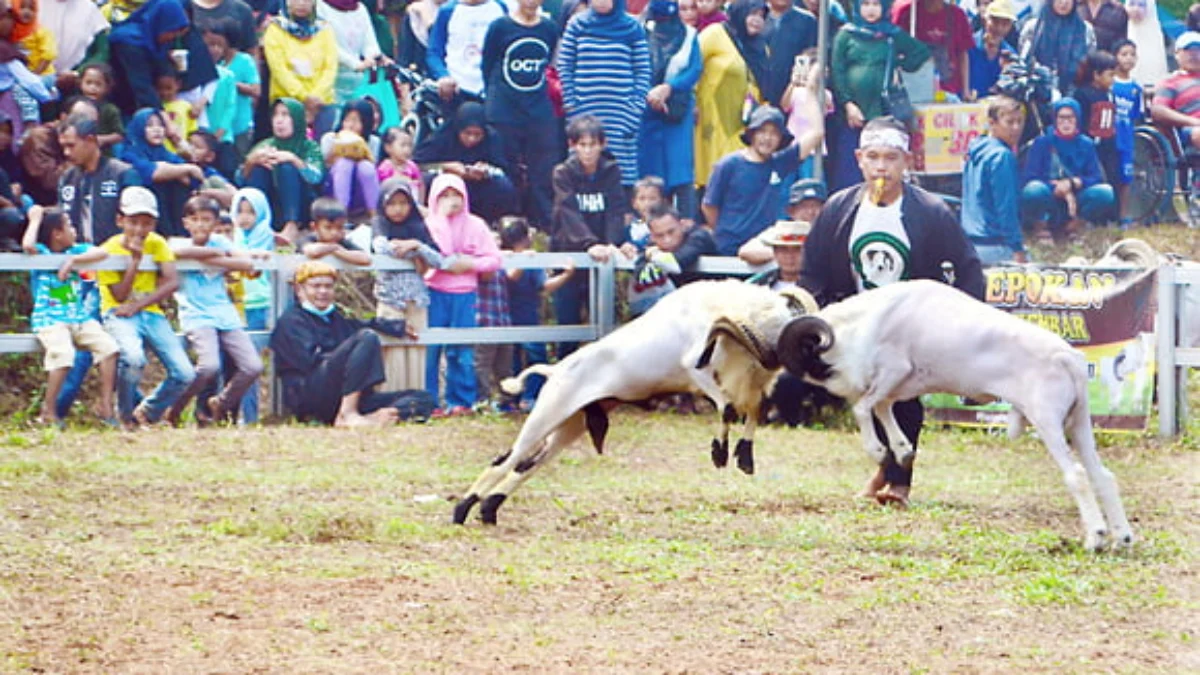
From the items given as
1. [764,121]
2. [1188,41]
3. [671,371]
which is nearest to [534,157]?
[764,121]

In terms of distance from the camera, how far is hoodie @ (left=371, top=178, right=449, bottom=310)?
610 inches

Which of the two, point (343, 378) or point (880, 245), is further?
point (343, 378)

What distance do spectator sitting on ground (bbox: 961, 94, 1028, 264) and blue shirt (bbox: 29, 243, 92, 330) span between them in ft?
23.6

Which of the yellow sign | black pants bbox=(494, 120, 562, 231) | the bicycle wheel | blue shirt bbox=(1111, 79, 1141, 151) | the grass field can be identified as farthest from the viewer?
the bicycle wheel

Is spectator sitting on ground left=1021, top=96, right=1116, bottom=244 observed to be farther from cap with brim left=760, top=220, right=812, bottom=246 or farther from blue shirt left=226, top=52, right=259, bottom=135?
blue shirt left=226, top=52, right=259, bottom=135

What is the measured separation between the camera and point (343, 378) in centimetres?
1506

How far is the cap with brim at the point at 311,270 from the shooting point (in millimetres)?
14992

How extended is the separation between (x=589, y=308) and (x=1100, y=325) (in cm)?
392

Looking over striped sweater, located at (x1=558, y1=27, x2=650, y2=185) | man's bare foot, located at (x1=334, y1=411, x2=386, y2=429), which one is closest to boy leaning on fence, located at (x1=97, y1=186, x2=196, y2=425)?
man's bare foot, located at (x1=334, y1=411, x2=386, y2=429)

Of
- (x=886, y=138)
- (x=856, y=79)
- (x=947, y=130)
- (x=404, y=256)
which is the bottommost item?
(x=404, y=256)

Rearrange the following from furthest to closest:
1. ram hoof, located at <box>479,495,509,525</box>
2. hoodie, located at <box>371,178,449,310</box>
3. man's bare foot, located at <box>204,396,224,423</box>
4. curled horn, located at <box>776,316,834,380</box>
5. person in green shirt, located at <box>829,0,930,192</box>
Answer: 1. person in green shirt, located at <box>829,0,930,192</box>
2. hoodie, located at <box>371,178,449,310</box>
3. man's bare foot, located at <box>204,396,224,423</box>
4. ram hoof, located at <box>479,495,509,525</box>
5. curled horn, located at <box>776,316,834,380</box>

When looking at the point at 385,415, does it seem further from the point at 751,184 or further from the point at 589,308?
the point at 751,184

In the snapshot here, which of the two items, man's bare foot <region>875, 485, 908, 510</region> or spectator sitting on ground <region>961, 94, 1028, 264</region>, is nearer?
man's bare foot <region>875, 485, 908, 510</region>

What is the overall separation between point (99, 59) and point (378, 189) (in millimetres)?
2287
